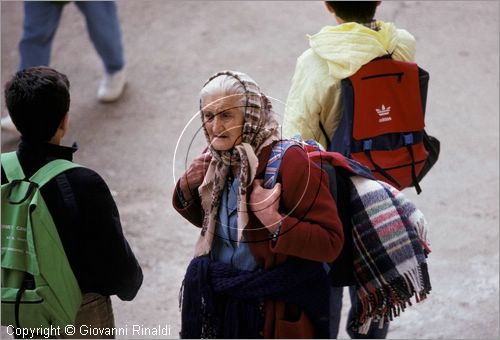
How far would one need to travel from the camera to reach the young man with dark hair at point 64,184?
2.85 metres

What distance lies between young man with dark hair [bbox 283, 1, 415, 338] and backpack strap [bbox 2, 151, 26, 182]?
43.7 inches

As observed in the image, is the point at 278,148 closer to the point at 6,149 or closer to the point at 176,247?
the point at 176,247

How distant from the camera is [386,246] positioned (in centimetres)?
293

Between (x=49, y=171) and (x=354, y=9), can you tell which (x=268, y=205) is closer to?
(x=49, y=171)

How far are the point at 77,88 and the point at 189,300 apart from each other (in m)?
4.30

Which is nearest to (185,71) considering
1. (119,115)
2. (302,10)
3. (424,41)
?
(119,115)

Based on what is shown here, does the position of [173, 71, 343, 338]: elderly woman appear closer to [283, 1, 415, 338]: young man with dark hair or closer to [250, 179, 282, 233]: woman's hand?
[250, 179, 282, 233]: woman's hand

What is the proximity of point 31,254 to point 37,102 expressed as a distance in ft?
1.67

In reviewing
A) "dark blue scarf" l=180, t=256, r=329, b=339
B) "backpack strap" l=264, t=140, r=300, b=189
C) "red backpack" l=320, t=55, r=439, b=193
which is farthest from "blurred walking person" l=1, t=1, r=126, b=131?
"backpack strap" l=264, t=140, r=300, b=189

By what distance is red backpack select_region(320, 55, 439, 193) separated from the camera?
357cm

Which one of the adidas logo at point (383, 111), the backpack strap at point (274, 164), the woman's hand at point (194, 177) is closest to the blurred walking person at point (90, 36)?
the adidas logo at point (383, 111)

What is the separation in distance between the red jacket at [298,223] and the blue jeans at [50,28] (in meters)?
3.87

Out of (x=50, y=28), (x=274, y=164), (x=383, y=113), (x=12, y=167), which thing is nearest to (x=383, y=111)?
(x=383, y=113)

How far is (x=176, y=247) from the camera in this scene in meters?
5.21
